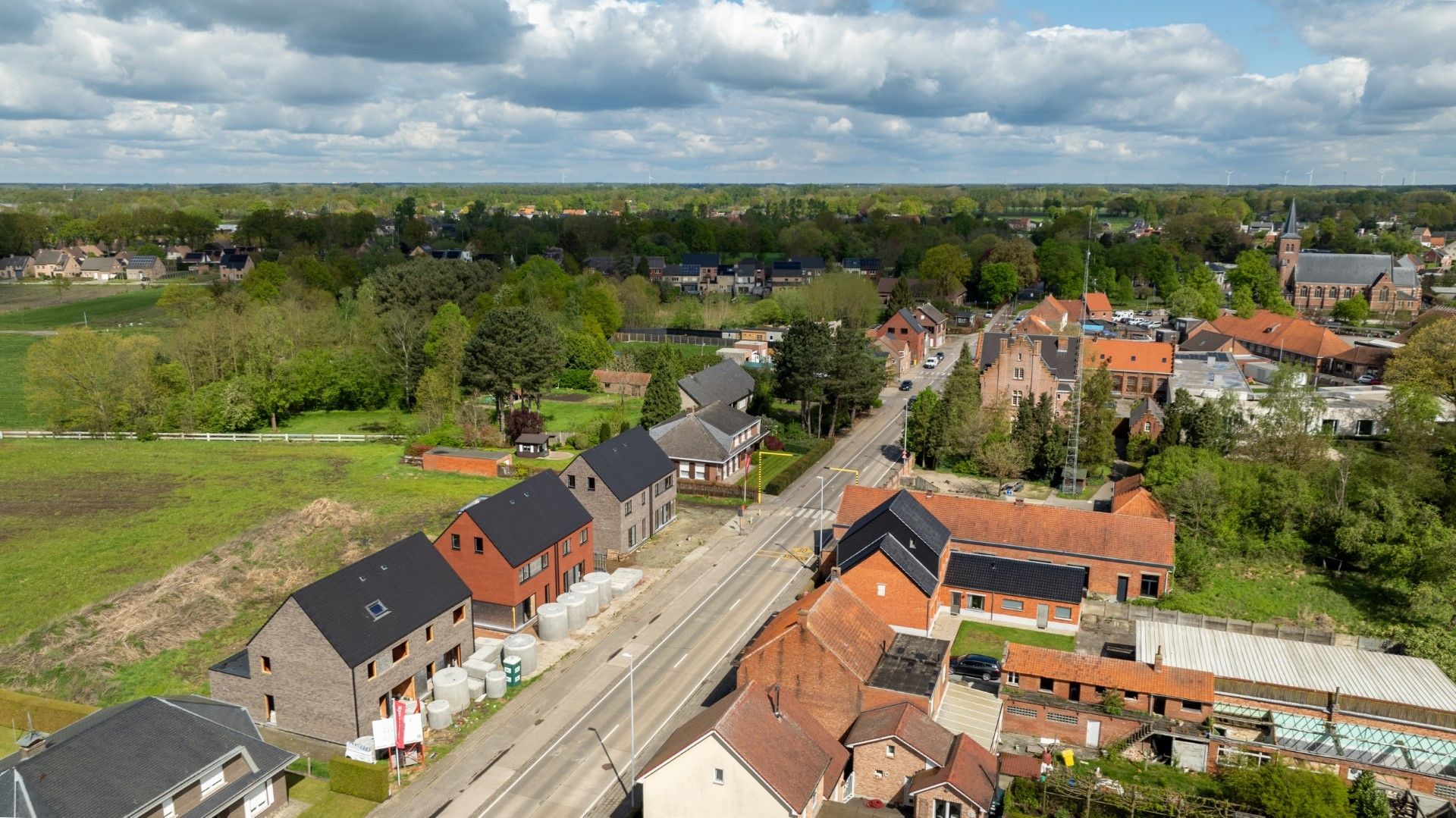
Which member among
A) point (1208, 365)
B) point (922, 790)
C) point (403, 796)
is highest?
point (1208, 365)

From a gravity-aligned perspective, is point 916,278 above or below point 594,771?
above

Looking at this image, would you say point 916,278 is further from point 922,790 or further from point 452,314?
point 922,790

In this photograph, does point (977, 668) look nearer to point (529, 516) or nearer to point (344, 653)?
point (529, 516)

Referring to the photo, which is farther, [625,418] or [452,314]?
[452,314]

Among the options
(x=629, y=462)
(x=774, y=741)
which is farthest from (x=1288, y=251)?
(x=774, y=741)

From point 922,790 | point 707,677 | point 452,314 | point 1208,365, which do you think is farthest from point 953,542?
point 452,314

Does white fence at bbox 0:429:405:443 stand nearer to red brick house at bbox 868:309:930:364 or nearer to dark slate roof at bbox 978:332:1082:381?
dark slate roof at bbox 978:332:1082:381
